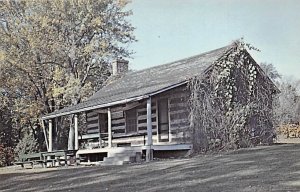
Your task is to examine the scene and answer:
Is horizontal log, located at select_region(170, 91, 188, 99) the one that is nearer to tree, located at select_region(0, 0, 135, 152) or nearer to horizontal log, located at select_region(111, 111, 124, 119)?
horizontal log, located at select_region(111, 111, 124, 119)

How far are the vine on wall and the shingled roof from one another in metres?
0.60

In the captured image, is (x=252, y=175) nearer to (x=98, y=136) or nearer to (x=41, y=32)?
(x=98, y=136)

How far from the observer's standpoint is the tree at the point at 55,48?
117 feet

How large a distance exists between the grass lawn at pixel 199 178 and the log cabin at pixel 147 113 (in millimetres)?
5921

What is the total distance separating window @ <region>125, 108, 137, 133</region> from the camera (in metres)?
27.4

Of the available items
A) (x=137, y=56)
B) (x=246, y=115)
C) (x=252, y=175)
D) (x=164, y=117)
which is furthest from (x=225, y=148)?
(x=137, y=56)

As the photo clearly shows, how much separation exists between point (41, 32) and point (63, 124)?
818cm

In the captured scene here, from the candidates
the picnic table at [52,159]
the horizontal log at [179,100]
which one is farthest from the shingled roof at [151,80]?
the picnic table at [52,159]

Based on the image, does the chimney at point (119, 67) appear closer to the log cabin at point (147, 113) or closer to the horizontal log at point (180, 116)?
the log cabin at point (147, 113)

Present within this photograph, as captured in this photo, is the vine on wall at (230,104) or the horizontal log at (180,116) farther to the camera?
the horizontal log at (180,116)

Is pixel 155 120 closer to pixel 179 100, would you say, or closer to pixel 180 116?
pixel 180 116

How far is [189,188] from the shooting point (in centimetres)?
1135

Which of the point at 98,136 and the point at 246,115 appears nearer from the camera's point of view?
the point at 246,115

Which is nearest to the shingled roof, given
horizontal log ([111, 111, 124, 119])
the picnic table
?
horizontal log ([111, 111, 124, 119])
